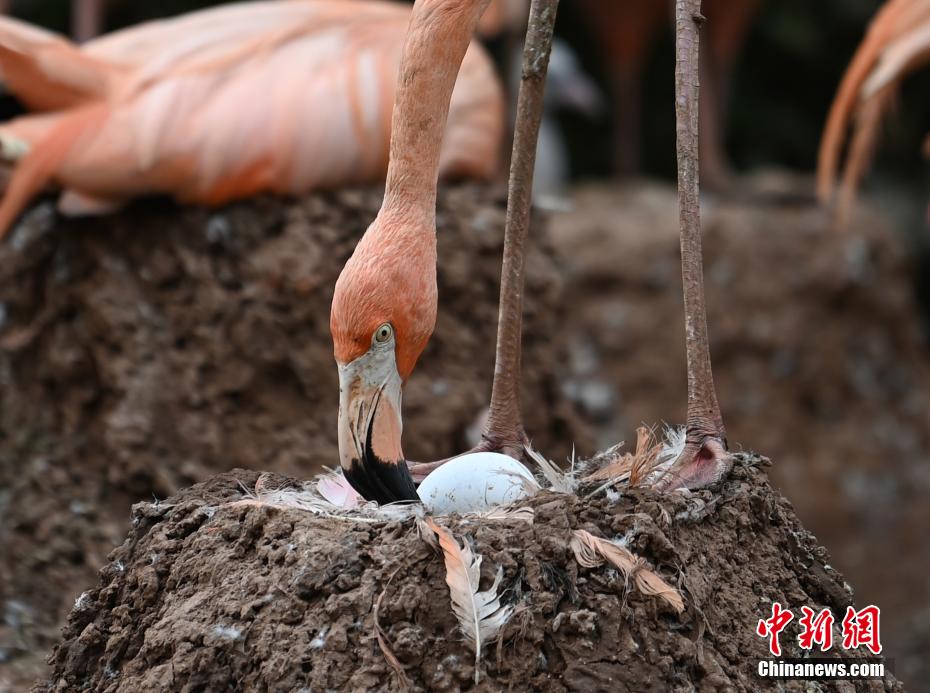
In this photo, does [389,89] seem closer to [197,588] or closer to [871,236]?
[197,588]

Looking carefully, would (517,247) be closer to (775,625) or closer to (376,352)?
(376,352)

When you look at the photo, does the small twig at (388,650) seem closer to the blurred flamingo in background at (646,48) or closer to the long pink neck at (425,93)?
the long pink neck at (425,93)

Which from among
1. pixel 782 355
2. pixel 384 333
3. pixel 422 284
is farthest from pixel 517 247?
pixel 782 355

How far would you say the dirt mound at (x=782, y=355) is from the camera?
7.11 m

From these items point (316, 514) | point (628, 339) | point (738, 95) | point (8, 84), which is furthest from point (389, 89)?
point (738, 95)

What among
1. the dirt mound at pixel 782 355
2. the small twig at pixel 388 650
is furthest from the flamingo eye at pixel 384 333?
the dirt mound at pixel 782 355

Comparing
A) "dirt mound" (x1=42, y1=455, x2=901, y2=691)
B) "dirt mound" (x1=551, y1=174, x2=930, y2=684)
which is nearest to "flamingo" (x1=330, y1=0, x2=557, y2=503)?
"dirt mound" (x1=42, y1=455, x2=901, y2=691)

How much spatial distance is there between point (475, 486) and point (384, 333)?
1.09ft

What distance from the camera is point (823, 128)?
363 inches

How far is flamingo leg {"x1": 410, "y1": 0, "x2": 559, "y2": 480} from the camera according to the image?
285 cm

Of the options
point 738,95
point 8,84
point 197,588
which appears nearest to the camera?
point 197,588

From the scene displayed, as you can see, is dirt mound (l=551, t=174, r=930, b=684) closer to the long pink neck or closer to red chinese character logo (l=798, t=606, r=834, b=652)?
the long pink neck

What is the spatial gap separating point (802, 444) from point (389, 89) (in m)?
3.77

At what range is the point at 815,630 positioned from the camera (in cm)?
232
